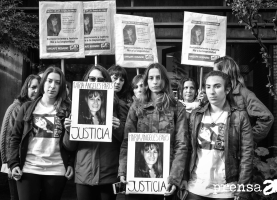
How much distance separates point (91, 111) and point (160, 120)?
2.25ft

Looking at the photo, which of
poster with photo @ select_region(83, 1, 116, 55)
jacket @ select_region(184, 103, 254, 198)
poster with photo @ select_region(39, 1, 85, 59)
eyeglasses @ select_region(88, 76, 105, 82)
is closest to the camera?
jacket @ select_region(184, 103, 254, 198)

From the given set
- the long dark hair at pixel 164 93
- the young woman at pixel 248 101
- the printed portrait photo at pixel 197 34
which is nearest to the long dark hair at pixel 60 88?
the long dark hair at pixel 164 93

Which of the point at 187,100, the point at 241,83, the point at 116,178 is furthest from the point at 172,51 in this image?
the point at 116,178

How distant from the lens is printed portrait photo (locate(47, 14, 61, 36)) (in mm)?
5723

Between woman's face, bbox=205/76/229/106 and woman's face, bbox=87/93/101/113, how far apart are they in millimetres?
1056

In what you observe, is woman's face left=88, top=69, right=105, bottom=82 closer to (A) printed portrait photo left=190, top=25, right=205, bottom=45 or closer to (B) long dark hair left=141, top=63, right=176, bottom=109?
(B) long dark hair left=141, top=63, right=176, bottom=109

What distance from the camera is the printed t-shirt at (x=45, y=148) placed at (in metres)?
3.72

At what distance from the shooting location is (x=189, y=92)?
206 inches

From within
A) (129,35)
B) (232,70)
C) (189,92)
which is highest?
(129,35)

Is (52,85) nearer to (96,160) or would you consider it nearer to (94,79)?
(94,79)

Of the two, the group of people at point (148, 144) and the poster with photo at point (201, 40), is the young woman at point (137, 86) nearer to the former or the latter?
the group of people at point (148, 144)

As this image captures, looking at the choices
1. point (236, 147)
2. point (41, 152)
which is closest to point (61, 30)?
point (41, 152)

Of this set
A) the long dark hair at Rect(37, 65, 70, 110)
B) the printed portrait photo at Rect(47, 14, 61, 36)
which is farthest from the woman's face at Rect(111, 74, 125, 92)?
the printed portrait photo at Rect(47, 14, 61, 36)

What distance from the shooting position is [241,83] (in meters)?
3.94
